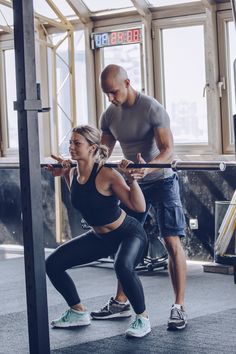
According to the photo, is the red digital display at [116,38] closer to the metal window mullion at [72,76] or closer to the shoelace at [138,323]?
the metal window mullion at [72,76]

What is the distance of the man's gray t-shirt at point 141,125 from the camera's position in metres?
4.47

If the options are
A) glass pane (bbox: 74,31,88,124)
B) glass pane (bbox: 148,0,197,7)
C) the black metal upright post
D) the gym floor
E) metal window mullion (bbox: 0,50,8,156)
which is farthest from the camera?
metal window mullion (bbox: 0,50,8,156)

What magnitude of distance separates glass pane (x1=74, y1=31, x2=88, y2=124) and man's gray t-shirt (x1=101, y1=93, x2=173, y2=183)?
3.20m

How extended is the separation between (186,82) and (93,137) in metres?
2.92

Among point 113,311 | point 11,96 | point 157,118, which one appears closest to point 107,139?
point 157,118

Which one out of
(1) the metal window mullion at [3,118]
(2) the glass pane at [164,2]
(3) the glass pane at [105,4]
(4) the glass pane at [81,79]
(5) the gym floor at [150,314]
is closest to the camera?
(5) the gym floor at [150,314]

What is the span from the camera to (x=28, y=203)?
331 centimetres

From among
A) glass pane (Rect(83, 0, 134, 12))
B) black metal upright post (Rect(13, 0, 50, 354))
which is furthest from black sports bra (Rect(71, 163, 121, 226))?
glass pane (Rect(83, 0, 134, 12))

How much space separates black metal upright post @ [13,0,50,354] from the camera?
10.7ft

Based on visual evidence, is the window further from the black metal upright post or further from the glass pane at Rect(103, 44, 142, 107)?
the black metal upright post

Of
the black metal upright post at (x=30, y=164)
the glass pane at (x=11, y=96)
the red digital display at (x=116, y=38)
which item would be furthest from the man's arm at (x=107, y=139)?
the glass pane at (x=11, y=96)

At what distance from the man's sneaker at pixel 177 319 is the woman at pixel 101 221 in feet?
0.51

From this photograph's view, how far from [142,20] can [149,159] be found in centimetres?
293

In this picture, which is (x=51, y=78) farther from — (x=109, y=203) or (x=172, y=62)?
(x=109, y=203)
